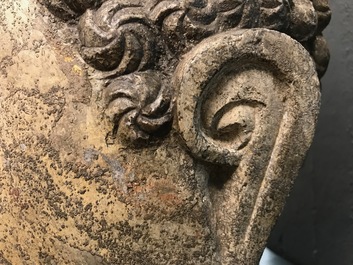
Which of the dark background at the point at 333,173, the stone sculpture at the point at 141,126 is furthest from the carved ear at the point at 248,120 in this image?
the dark background at the point at 333,173

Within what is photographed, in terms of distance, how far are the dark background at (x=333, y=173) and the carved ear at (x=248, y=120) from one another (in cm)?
65

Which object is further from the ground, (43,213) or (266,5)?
(266,5)

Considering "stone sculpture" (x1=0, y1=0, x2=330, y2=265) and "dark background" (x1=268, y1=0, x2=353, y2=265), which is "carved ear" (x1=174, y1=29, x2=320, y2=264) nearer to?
"stone sculpture" (x1=0, y1=0, x2=330, y2=265)

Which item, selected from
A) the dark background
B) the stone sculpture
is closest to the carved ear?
the stone sculpture

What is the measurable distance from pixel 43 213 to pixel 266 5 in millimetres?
464

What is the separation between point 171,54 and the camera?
3.01ft

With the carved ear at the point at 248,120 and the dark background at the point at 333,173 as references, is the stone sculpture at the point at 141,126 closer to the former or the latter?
the carved ear at the point at 248,120

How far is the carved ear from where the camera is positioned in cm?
89

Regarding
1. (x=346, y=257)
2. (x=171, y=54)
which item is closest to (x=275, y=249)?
(x=346, y=257)

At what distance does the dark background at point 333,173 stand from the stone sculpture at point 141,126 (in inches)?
26.4

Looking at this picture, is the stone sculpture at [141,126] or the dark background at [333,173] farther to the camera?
the dark background at [333,173]

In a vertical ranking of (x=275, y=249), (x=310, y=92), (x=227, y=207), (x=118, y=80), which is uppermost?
(x=310, y=92)

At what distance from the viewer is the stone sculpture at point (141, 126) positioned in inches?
34.9

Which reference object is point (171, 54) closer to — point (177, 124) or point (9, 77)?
point (177, 124)
